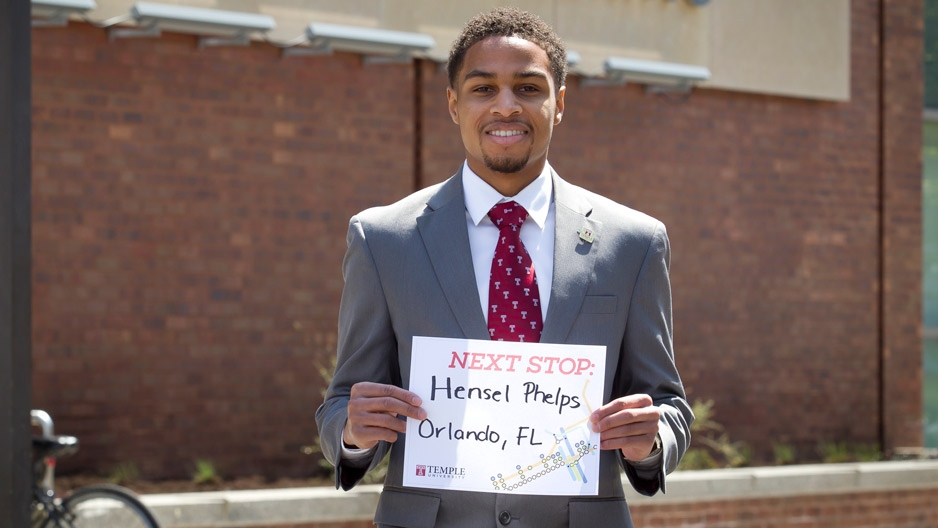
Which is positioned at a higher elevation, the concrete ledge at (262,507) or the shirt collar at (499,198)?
the shirt collar at (499,198)

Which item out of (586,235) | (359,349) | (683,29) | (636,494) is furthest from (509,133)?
(683,29)

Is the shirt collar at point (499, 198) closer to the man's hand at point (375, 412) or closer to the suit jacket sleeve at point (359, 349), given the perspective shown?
the suit jacket sleeve at point (359, 349)

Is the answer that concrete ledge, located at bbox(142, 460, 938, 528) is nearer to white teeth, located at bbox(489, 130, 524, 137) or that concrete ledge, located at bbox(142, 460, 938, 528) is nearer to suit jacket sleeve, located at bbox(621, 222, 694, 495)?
suit jacket sleeve, located at bbox(621, 222, 694, 495)

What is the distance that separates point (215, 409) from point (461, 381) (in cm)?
681

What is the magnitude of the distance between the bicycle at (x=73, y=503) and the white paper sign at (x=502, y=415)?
4557 mm

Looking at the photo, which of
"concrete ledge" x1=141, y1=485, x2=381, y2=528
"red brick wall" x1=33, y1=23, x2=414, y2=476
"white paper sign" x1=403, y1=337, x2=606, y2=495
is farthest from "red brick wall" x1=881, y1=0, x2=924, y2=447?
"white paper sign" x1=403, y1=337, x2=606, y2=495

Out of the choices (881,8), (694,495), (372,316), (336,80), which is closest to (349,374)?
(372,316)

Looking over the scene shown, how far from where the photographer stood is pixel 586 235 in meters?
2.71

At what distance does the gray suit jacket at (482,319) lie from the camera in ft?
8.40

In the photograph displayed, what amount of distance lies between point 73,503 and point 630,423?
5.05m

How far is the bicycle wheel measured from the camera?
6.69 meters

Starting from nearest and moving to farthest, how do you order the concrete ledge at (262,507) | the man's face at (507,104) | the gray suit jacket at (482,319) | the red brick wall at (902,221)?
the gray suit jacket at (482,319) < the man's face at (507,104) < the concrete ledge at (262,507) < the red brick wall at (902,221)

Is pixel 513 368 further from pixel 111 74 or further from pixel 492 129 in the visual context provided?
pixel 111 74

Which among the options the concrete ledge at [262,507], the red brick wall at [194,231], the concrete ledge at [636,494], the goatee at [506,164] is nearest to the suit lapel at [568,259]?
the goatee at [506,164]
